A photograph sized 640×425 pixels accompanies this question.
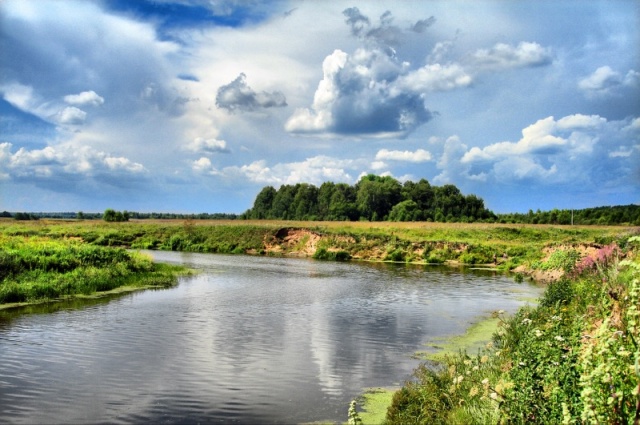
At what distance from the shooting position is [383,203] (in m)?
133

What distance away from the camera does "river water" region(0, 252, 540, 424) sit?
458 inches

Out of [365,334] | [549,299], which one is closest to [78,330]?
[365,334]

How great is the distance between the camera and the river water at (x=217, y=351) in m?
11.6

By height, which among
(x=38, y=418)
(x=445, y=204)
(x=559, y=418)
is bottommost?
(x=38, y=418)

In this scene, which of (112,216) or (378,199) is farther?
(378,199)

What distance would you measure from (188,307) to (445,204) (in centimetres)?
11036

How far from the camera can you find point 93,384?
12898 millimetres

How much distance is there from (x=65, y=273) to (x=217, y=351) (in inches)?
596

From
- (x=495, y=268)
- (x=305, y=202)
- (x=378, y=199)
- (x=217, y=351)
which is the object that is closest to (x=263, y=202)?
(x=305, y=202)

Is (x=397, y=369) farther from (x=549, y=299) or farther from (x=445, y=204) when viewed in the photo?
(x=445, y=204)

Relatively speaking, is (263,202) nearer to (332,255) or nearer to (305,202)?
(305,202)

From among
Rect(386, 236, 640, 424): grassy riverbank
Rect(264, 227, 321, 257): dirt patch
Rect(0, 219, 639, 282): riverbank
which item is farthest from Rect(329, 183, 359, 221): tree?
Rect(386, 236, 640, 424): grassy riverbank

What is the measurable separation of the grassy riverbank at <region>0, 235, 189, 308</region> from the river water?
1889mm

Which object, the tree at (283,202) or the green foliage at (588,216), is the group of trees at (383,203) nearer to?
the tree at (283,202)
